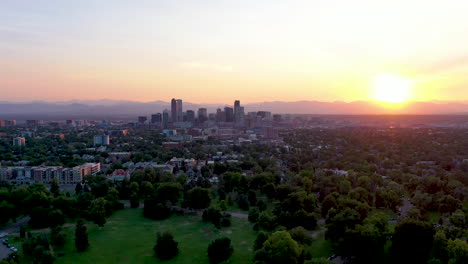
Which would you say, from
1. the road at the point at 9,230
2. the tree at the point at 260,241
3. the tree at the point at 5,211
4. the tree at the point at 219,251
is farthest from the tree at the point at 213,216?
the tree at the point at 5,211

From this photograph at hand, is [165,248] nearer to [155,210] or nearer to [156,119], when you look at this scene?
[155,210]

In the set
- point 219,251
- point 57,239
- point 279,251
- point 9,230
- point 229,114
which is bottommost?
point 9,230

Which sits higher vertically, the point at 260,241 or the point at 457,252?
the point at 457,252

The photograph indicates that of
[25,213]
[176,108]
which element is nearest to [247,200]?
[25,213]

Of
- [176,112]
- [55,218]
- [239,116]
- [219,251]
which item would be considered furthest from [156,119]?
[219,251]

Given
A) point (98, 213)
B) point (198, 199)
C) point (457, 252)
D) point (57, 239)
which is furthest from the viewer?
point (198, 199)

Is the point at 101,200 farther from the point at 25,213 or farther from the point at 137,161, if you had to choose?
the point at 137,161
